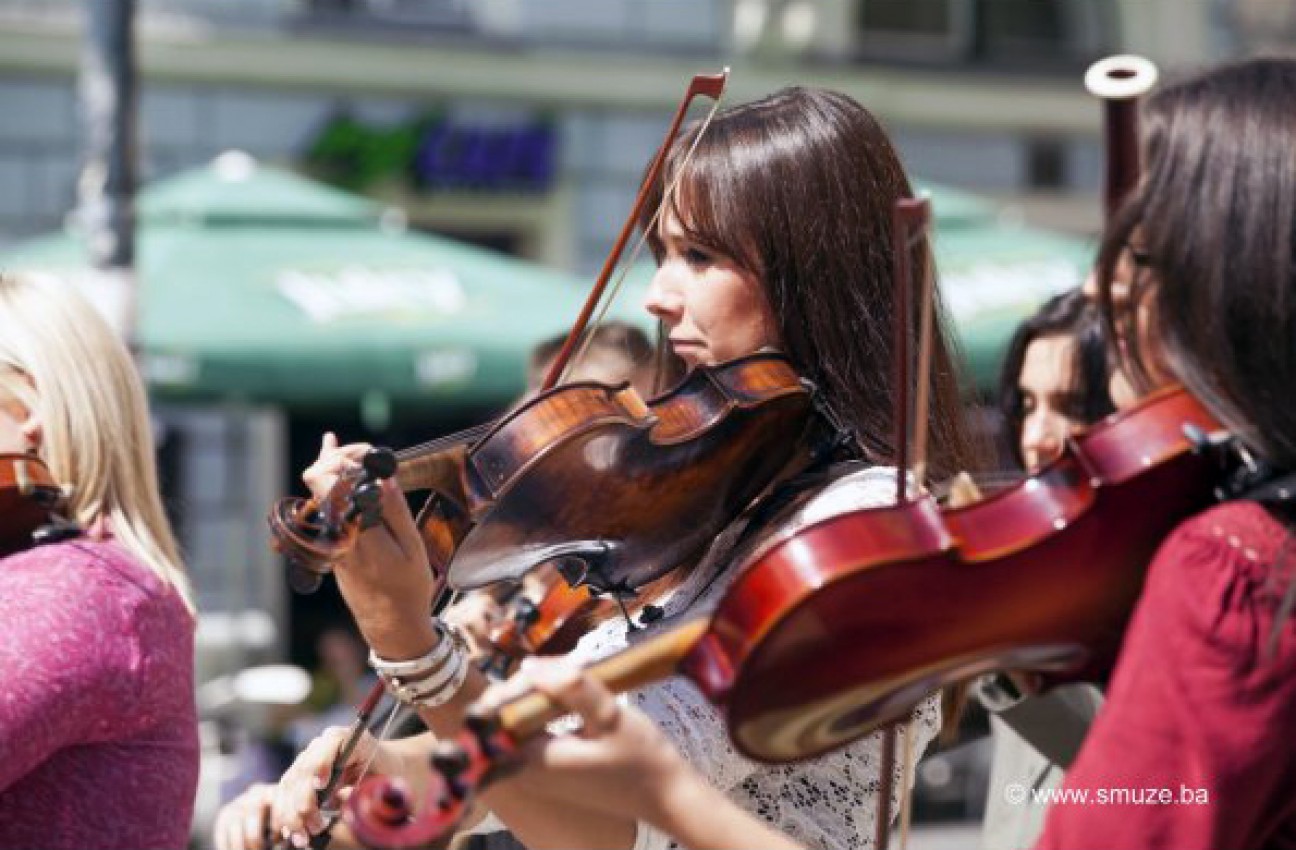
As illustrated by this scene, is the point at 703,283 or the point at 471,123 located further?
the point at 471,123

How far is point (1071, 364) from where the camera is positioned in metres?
3.58

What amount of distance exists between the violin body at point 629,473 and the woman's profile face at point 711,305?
56mm

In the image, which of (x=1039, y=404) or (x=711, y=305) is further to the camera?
(x=1039, y=404)

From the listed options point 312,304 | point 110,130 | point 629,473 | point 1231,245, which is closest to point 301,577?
point 629,473

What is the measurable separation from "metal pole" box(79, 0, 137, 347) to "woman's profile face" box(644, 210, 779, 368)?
13.8ft

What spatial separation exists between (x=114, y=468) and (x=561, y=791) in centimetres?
127

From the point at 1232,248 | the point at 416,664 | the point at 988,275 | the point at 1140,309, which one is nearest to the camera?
the point at 1232,248

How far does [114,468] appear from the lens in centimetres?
270

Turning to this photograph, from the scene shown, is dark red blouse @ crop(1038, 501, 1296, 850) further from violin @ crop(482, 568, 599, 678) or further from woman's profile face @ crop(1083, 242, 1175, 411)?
violin @ crop(482, 568, 599, 678)

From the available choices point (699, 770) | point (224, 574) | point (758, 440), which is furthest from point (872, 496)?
point (224, 574)

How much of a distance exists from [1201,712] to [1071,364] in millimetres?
2068

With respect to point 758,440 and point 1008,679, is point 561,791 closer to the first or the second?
point 1008,679

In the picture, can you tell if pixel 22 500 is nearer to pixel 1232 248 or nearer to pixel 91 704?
pixel 91 704

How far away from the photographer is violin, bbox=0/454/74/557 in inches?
100
